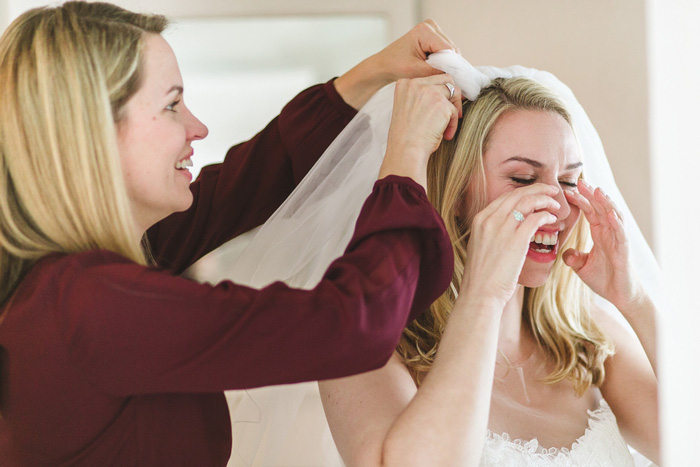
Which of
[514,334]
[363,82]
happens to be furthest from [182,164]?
[514,334]

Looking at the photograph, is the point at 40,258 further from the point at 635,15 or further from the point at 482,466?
the point at 635,15

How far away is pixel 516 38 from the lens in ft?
6.37

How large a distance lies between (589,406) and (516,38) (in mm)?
1030

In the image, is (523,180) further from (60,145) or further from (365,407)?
(60,145)

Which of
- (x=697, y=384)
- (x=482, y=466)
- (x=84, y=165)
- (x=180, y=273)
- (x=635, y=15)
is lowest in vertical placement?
(x=482, y=466)

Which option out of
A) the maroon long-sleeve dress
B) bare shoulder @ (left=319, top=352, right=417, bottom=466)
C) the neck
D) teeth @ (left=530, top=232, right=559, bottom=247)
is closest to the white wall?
the maroon long-sleeve dress

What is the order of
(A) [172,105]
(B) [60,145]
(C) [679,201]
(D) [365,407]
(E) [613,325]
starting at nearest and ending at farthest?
(C) [679,201] → (B) [60,145] → (A) [172,105] → (D) [365,407] → (E) [613,325]

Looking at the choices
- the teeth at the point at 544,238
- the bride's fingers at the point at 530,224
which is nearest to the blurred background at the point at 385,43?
the teeth at the point at 544,238

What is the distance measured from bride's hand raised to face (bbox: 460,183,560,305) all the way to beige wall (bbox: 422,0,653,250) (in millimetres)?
788

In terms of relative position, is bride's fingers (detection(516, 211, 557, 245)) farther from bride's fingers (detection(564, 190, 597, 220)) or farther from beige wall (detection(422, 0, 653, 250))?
beige wall (detection(422, 0, 653, 250))

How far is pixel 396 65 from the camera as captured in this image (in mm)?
1284

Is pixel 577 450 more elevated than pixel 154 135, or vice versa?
pixel 154 135

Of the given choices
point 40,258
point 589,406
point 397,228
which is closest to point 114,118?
point 40,258

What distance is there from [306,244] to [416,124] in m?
0.33
